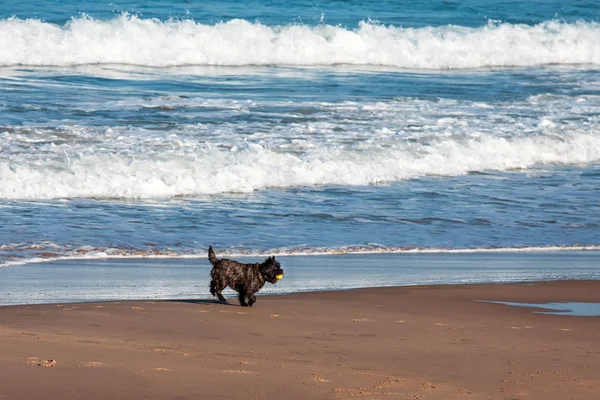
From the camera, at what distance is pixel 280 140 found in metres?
15.3

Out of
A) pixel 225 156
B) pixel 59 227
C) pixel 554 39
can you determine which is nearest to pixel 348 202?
pixel 225 156

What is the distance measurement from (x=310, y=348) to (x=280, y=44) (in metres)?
22.5

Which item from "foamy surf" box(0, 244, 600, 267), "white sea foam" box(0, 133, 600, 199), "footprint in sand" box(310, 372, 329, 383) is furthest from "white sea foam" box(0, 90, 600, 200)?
"footprint in sand" box(310, 372, 329, 383)

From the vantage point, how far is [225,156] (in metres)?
13.8

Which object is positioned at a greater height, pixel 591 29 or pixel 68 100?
pixel 591 29

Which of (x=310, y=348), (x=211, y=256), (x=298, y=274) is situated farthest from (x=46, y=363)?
(x=298, y=274)

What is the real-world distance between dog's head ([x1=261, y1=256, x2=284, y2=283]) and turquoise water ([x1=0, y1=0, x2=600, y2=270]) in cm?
206

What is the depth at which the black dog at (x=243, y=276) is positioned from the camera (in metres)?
7.55

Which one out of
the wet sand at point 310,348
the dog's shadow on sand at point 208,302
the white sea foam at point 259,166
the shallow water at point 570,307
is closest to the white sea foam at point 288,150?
the white sea foam at point 259,166

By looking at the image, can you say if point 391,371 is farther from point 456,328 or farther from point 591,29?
point 591,29

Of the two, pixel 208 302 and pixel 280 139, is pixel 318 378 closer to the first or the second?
pixel 208 302

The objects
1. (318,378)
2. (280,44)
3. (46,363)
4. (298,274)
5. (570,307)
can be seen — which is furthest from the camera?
(280,44)

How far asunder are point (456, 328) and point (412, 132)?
32.0ft

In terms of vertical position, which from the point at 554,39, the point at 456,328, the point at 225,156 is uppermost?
the point at 554,39
